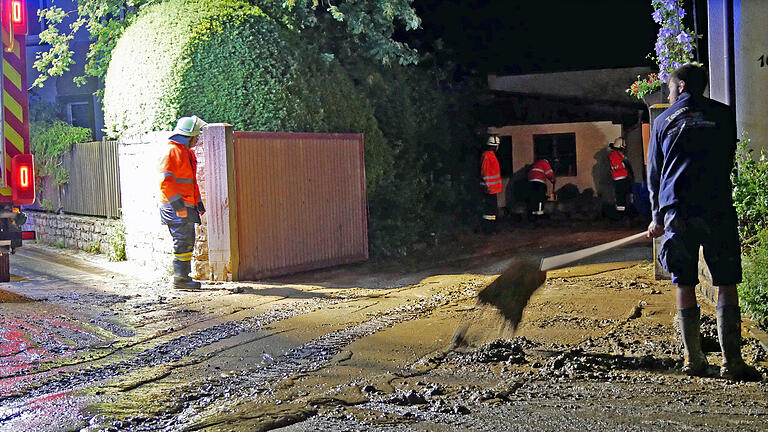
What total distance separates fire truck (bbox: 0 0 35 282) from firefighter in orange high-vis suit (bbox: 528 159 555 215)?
12403mm

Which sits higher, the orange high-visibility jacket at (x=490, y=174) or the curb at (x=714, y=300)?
the orange high-visibility jacket at (x=490, y=174)

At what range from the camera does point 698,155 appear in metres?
5.48

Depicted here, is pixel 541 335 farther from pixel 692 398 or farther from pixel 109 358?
pixel 109 358

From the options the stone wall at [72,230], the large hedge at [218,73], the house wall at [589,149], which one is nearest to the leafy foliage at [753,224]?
the large hedge at [218,73]

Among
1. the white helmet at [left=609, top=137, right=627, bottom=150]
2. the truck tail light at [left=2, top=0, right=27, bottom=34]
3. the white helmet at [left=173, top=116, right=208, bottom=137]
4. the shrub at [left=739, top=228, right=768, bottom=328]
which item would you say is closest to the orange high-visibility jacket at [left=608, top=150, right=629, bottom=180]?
the white helmet at [left=609, top=137, right=627, bottom=150]

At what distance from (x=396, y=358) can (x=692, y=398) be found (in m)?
2.20

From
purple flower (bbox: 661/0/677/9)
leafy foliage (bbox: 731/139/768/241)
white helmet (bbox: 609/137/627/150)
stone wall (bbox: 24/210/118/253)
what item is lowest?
stone wall (bbox: 24/210/118/253)

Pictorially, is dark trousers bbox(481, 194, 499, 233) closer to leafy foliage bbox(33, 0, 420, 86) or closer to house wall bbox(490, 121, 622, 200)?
leafy foliage bbox(33, 0, 420, 86)

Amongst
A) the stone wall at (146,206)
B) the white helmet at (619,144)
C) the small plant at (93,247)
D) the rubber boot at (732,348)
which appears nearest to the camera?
the rubber boot at (732,348)

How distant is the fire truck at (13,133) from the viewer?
9578mm

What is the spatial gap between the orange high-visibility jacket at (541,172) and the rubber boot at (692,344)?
46.1 feet

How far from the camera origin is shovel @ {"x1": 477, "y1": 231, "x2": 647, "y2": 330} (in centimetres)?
654

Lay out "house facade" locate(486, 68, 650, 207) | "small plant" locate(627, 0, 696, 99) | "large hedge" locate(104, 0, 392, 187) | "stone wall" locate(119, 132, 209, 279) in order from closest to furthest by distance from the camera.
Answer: "small plant" locate(627, 0, 696, 99) < "stone wall" locate(119, 132, 209, 279) < "large hedge" locate(104, 0, 392, 187) < "house facade" locate(486, 68, 650, 207)

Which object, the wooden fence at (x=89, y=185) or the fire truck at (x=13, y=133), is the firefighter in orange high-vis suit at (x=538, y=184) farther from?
the fire truck at (x=13, y=133)
